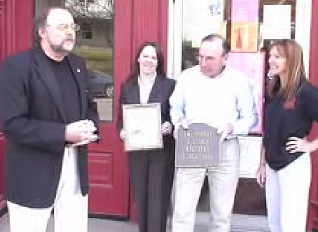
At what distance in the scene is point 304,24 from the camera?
475 cm

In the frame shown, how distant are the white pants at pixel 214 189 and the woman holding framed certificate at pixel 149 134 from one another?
22 centimetres

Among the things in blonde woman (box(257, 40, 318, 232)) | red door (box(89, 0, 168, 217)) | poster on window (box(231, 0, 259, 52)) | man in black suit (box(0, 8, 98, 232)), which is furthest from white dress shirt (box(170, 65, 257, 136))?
man in black suit (box(0, 8, 98, 232))

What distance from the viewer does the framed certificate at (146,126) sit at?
13.8ft

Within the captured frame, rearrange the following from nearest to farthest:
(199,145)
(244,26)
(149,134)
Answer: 1. (199,145)
2. (149,134)
3. (244,26)

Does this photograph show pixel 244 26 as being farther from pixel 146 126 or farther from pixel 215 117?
pixel 146 126

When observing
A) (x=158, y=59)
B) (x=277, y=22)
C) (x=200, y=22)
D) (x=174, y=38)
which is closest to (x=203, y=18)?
(x=200, y=22)

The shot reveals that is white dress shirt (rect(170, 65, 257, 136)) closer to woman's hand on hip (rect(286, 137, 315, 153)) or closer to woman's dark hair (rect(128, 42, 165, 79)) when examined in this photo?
woman's dark hair (rect(128, 42, 165, 79))

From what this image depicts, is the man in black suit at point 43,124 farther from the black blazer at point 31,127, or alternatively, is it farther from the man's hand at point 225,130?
the man's hand at point 225,130

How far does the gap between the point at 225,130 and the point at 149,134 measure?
55 centimetres

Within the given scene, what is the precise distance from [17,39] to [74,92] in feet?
7.47

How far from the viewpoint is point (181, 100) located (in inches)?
165

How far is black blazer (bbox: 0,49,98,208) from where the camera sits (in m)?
2.99

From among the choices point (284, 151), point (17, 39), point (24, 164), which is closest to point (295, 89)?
point (284, 151)

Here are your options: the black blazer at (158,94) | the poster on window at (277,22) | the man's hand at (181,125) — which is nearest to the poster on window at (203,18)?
the poster on window at (277,22)
